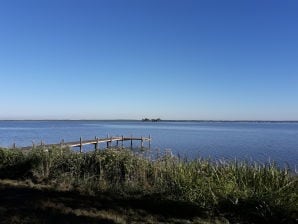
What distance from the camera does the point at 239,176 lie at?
11.1 meters

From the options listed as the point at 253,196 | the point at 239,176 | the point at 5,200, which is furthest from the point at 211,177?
the point at 5,200

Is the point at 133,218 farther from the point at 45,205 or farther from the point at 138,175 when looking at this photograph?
the point at 138,175

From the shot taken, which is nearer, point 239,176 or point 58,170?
point 239,176

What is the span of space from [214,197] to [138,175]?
127 inches

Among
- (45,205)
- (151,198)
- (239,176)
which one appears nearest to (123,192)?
(151,198)

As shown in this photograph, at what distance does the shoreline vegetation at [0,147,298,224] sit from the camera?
8.58 m

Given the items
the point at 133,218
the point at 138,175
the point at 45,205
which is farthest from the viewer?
the point at 138,175

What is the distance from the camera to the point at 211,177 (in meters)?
10.9

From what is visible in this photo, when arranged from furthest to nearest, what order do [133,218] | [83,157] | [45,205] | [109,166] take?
1. [83,157]
2. [109,166]
3. [45,205]
4. [133,218]

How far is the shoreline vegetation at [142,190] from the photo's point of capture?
8.58 m

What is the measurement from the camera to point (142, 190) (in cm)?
1084

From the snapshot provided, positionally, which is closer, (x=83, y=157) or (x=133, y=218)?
(x=133, y=218)

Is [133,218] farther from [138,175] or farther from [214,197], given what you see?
[138,175]

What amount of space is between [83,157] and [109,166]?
1431 millimetres
